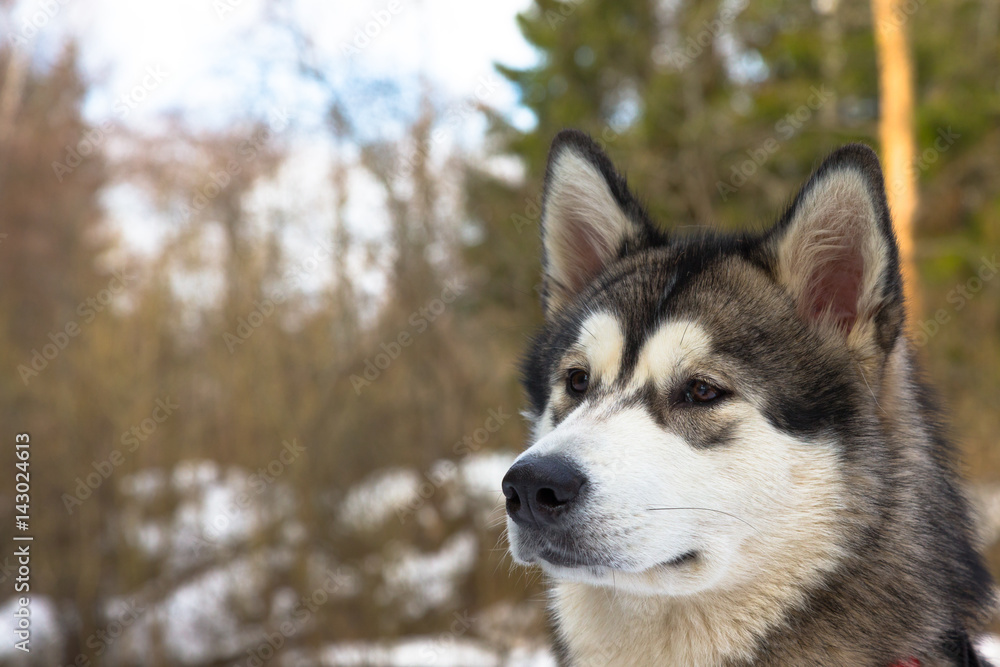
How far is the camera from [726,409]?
2.23 metres

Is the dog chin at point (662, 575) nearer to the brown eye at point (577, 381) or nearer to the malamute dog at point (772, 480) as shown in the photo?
the malamute dog at point (772, 480)

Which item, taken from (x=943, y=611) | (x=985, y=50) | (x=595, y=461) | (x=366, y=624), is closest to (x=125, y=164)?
(x=366, y=624)

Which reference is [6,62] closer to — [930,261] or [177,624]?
[177,624]

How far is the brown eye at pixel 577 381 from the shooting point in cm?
256

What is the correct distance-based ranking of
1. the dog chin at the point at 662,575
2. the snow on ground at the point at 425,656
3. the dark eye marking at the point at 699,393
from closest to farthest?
1. the dog chin at the point at 662,575
2. the dark eye marking at the point at 699,393
3. the snow on ground at the point at 425,656

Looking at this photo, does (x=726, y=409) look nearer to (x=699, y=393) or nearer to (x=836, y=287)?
(x=699, y=393)

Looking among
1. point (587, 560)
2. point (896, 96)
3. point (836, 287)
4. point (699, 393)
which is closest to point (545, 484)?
point (587, 560)

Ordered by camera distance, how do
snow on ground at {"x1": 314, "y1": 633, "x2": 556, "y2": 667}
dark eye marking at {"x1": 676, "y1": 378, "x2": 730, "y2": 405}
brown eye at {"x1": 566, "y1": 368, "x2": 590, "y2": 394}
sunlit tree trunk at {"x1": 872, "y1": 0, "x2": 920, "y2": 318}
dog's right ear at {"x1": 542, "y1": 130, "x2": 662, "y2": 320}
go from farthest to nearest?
sunlit tree trunk at {"x1": 872, "y1": 0, "x2": 920, "y2": 318}, snow on ground at {"x1": 314, "y1": 633, "x2": 556, "y2": 667}, dog's right ear at {"x1": 542, "y1": 130, "x2": 662, "y2": 320}, brown eye at {"x1": 566, "y1": 368, "x2": 590, "y2": 394}, dark eye marking at {"x1": 676, "y1": 378, "x2": 730, "y2": 405}

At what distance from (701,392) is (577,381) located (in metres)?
0.47

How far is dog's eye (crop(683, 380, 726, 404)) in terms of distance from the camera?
7.45 ft

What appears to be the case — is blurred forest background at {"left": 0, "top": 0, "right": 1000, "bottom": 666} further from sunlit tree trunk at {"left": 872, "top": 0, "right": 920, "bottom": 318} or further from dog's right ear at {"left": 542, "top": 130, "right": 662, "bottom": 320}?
sunlit tree trunk at {"left": 872, "top": 0, "right": 920, "bottom": 318}

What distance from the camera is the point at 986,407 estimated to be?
33.0 feet

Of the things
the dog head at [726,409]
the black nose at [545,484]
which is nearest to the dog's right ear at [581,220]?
the dog head at [726,409]

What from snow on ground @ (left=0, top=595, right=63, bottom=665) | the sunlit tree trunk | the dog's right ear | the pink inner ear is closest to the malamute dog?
the pink inner ear
